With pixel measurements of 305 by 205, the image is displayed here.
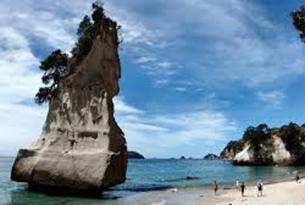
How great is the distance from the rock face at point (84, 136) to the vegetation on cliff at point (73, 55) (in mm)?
665

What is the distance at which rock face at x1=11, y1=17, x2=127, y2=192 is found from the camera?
150 feet

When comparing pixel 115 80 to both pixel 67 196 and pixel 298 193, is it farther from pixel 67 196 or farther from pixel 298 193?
pixel 298 193

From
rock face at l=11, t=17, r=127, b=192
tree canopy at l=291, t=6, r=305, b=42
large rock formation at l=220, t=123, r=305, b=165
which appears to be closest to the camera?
tree canopy at l=291, t=6, r=305, b=42

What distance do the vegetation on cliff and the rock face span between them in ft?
2.18

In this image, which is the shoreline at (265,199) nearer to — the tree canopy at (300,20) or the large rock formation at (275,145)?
the tree canopy at (300,20)

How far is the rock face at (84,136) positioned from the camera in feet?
150

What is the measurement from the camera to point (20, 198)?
4638cm

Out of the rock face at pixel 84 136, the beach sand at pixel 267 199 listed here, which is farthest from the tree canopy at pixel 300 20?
the rock face at pixel 84 136

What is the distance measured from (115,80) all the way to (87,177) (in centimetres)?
1109

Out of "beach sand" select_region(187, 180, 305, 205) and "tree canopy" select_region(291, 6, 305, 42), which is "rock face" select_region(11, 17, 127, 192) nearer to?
"beach sand" select_region(187, 180, 305, 205)

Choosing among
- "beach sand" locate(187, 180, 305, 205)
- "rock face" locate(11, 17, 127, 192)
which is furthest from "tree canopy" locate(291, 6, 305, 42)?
"rock face" locate(11, 17, 127, 192)

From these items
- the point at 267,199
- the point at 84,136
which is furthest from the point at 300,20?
the point at 84,136

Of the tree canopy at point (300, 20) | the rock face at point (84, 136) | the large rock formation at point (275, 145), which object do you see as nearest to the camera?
the tree canopy at point (300, 20)

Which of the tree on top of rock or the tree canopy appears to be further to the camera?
the tree on top of rock
